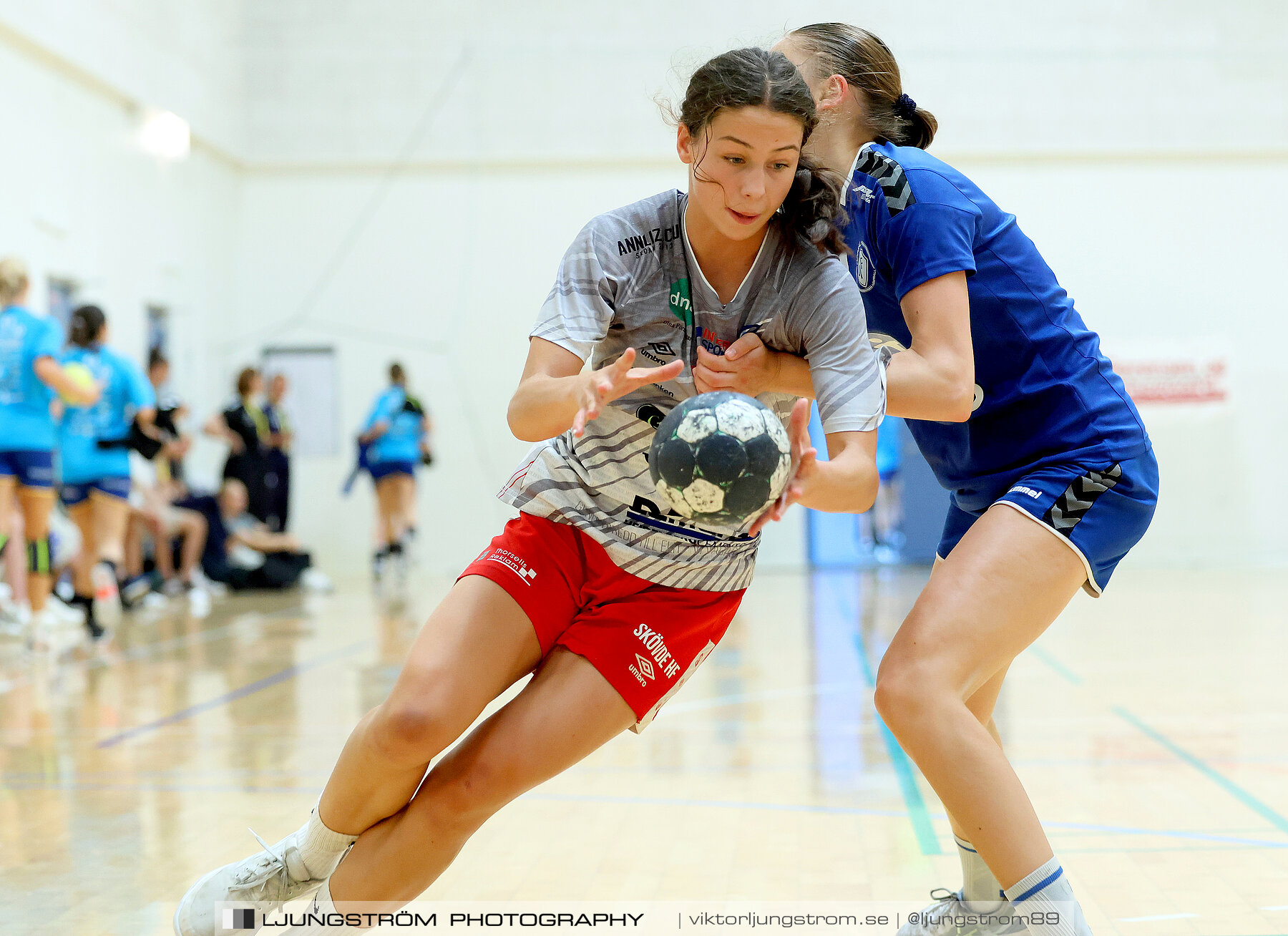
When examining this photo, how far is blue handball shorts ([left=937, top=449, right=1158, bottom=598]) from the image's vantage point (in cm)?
203

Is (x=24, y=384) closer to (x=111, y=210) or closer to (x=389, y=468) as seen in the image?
(x=389, y=468)

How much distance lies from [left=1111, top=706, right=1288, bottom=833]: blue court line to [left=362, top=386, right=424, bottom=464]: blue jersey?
7187mm

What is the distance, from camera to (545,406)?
73.0 inches

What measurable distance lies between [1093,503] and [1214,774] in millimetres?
2120

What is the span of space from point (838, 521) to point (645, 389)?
10.6 m

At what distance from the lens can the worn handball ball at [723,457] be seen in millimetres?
1717

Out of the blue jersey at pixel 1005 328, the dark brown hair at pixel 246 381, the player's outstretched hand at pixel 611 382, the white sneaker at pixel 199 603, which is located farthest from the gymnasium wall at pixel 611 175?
the player's outstretched hand at pixel 611 382

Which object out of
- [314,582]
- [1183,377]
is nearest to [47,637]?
[314,582]

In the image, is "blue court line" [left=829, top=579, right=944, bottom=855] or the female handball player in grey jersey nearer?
the female handball player in grey jersey

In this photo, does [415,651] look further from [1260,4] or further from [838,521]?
[1260,4]

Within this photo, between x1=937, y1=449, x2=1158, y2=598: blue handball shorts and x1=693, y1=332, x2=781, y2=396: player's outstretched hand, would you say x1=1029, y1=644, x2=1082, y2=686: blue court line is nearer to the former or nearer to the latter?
x1=937, y1=449, x2=1158, y2=598: blue handball shorts

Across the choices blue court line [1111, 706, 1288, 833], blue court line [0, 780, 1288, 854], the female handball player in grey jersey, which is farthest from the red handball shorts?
blue court line [1111, 706, 1288, 833]

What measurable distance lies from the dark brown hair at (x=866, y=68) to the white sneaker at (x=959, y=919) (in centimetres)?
153

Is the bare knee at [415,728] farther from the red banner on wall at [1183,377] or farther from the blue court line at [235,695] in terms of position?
the red banner on wall at [1183,377]
